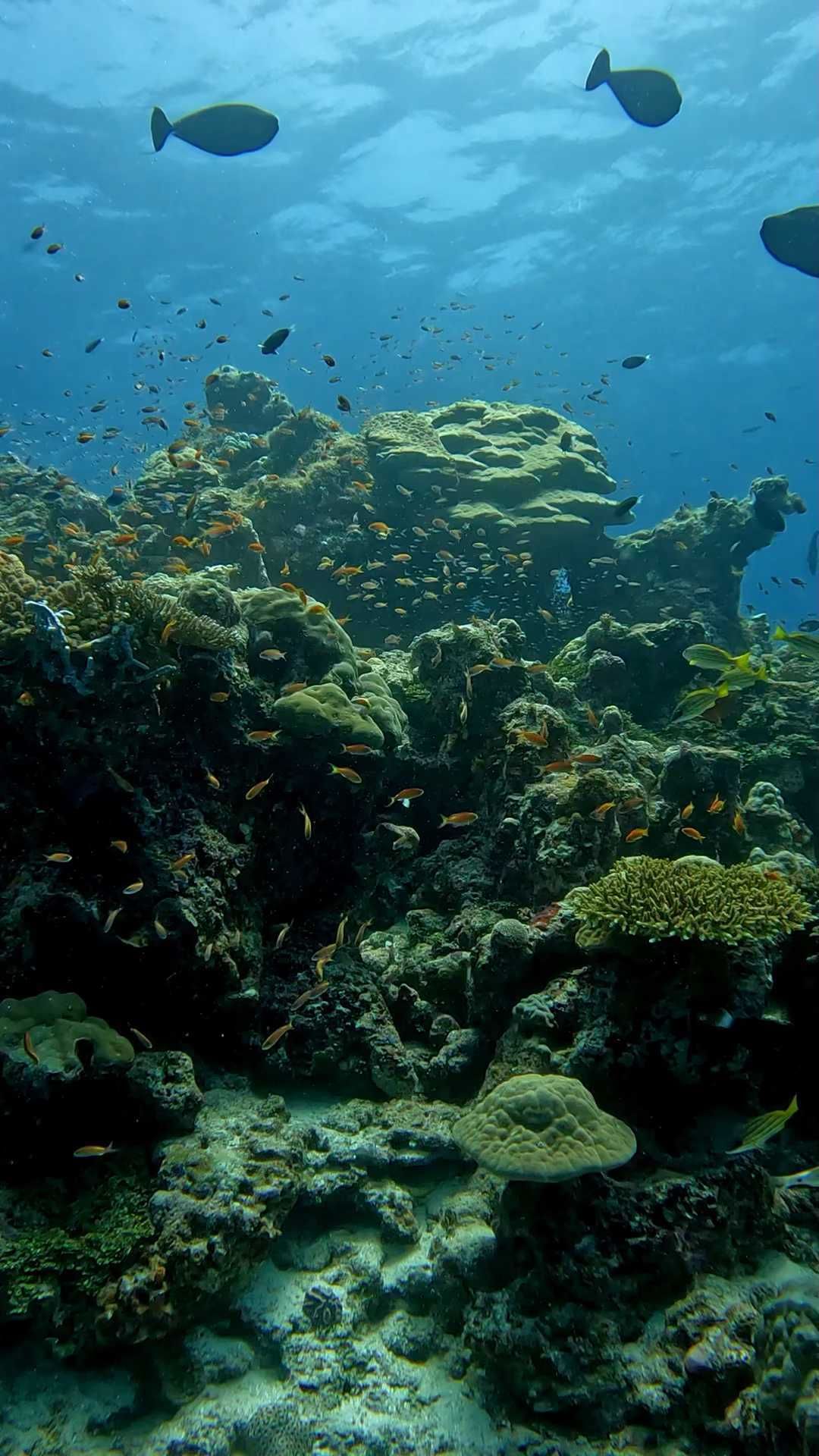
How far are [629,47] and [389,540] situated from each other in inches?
1448

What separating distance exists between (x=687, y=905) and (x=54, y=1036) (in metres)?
4.32

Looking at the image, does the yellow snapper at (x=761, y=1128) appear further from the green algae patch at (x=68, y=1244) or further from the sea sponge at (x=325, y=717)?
the sea sponge at (x=325, y=717)

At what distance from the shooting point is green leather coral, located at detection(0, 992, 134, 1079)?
14.0ft

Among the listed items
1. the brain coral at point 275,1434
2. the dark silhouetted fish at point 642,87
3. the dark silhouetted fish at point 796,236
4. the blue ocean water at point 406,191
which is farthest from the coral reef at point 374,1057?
the blue ocean water at point 406,191

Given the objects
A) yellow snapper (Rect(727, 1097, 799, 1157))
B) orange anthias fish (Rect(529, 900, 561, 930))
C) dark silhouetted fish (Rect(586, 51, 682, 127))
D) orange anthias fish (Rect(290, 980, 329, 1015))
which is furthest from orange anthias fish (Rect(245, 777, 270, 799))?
dark silhouetted fish (Rect(586, 51, 682, 127))

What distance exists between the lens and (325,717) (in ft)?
21.5

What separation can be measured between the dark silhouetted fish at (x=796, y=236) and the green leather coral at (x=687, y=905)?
6821 millimetres

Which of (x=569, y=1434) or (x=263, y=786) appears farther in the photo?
(x=263, y=786)

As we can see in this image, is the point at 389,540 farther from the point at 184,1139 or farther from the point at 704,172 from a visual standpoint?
the point at 704,172

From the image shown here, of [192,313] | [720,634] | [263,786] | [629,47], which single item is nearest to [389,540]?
[720,634]

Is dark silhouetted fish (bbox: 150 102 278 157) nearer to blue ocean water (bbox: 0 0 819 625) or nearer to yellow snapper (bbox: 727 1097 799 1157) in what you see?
blue ocean water (bbox: 0 0 819 625)

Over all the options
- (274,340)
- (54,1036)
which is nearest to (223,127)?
(274,340)

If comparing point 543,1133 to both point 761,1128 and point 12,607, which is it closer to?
point 761,1128

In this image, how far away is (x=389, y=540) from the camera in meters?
14.5
